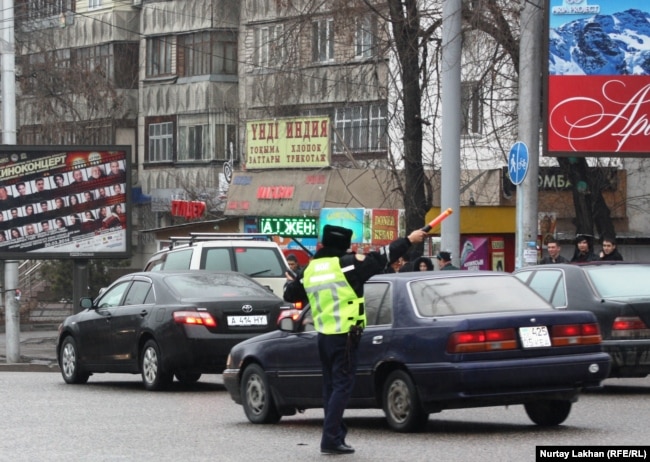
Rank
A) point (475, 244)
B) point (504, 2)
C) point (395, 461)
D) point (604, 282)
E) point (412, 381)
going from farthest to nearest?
1. point (475, 244)
2. point (504, 2)
3. point (604, 282)
4. point (412, 381)
5. point (395, 461)

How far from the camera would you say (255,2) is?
47.5 metres

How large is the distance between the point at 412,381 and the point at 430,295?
2.66ft

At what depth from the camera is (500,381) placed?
1193 centimetres

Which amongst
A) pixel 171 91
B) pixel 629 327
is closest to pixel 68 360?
pixel 629 327

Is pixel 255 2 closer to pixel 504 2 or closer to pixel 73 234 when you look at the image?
pixel 73 234

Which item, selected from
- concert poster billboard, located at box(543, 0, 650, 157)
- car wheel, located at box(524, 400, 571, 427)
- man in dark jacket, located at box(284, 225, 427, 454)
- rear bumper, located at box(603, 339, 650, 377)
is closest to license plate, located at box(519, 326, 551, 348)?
car wheel, located at box(524, 400, 571, 427)

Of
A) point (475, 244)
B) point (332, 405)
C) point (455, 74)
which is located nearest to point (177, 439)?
point (332, 405)

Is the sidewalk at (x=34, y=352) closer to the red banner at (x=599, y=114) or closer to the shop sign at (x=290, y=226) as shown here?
the shop sign at (x=290, y=226)

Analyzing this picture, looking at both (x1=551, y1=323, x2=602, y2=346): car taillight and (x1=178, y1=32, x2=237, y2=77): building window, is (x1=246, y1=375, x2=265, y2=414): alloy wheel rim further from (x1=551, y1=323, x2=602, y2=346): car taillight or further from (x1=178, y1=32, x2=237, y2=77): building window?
(x1=178, y1=32, x2=237, y2=77): building window

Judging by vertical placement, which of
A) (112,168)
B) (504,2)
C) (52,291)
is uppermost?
(504,2)

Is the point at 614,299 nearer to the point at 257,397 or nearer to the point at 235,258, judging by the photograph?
the point at 257,397

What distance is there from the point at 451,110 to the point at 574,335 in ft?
32.7

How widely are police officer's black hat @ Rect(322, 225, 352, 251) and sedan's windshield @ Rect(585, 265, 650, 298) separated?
5099 millimetres

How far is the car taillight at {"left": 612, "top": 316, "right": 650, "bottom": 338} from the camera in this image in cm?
1568
